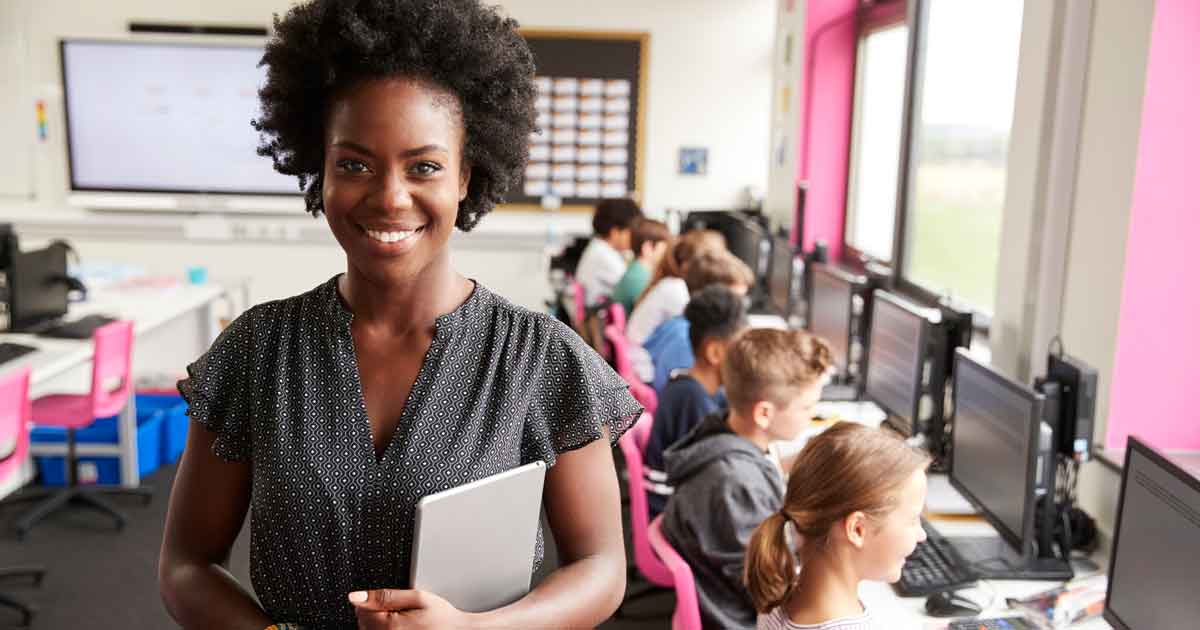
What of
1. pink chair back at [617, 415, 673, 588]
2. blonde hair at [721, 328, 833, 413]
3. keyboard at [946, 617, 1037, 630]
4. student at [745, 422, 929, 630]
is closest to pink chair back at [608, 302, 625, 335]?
pink chair back at [617, 415, 673, 588]

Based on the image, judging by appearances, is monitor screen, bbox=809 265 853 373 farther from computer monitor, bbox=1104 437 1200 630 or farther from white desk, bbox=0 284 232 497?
white desk, bbox=0 284 232 497

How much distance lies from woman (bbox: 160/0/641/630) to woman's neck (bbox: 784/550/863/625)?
0.63 metres

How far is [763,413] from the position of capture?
8.14 feet

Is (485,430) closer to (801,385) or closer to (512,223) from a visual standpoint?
(801,385)

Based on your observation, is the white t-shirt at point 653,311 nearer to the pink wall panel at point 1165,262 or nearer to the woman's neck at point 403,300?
the pink wall panel at point 1165,262

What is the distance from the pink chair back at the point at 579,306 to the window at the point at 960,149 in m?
1.76

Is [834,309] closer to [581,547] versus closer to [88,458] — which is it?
[581,547]

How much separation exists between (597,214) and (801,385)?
3556 mm

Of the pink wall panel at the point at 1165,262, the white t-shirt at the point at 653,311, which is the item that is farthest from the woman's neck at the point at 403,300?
the white t-shirt at the point at 653,311

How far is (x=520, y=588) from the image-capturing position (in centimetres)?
115

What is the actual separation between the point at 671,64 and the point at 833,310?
13.0 ft

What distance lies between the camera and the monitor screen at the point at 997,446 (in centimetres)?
216

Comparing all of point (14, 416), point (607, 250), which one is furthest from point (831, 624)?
point (607, 250)

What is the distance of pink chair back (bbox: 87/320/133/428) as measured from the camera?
4.07 meters
